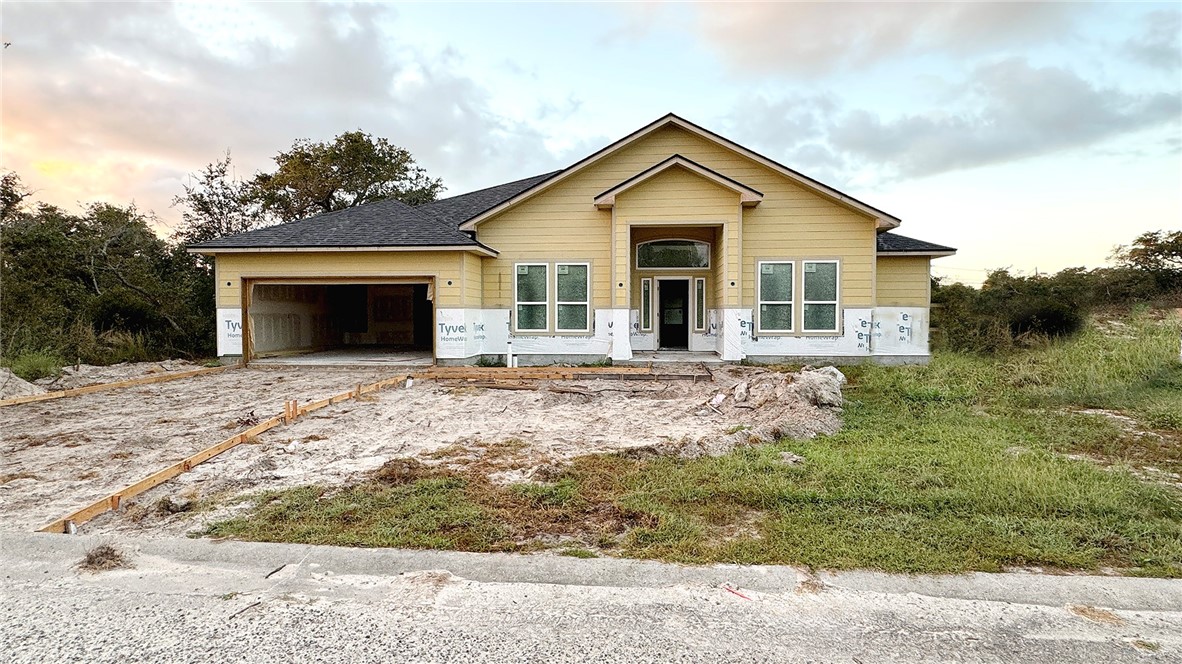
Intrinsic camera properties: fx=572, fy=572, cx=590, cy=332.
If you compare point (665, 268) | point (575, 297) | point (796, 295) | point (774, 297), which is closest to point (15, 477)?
point (575, 297)

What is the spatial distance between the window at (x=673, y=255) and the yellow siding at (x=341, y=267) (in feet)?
16.7

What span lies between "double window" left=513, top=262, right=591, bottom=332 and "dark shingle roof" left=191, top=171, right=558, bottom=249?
1.74 meters

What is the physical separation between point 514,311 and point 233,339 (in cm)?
731

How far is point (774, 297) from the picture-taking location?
14.9 meters

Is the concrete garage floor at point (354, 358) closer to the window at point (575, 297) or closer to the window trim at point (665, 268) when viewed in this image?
the window at point (575, 297)

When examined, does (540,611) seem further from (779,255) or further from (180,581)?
(779,255)

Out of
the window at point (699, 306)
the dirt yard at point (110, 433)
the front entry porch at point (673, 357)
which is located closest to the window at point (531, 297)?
the front entry porch at point (673, 357)

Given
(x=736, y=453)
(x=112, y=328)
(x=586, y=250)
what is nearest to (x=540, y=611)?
(x=736, y=453)

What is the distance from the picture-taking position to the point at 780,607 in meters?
3.03

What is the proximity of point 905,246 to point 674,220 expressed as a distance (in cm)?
653

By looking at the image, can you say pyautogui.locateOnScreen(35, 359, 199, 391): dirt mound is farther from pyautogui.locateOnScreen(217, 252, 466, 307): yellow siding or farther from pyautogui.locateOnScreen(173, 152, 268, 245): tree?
pyautogui.locateOnScreen(173, 152, 268, 245): tree

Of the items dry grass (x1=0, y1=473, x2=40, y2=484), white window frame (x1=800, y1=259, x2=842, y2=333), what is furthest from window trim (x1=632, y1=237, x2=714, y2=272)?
dry grass (x1=0, y1=473, x2=40, y2=484)

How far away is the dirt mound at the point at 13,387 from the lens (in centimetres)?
932

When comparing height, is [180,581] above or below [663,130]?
below
